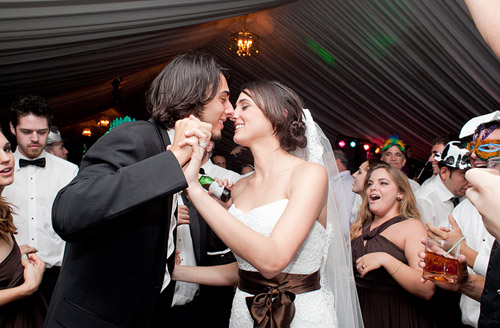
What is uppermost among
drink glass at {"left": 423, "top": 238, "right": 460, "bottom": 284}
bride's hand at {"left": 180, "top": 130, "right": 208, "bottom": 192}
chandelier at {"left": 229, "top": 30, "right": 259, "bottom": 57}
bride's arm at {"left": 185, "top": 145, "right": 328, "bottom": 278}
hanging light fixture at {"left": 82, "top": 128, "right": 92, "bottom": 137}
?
chandelier at {"left": 229, "top": 30, "right": 259, "bottom": 57}

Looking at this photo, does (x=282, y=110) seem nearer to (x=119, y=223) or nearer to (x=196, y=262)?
(x=119, y=223)

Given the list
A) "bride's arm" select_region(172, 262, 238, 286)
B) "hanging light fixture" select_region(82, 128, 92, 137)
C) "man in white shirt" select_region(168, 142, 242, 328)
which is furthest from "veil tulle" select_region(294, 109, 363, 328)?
"hanging light fixture" select_region(82, 128, 92, 137)

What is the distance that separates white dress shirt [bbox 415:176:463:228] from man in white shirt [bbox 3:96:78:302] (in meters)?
2.92

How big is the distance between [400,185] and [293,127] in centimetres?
120

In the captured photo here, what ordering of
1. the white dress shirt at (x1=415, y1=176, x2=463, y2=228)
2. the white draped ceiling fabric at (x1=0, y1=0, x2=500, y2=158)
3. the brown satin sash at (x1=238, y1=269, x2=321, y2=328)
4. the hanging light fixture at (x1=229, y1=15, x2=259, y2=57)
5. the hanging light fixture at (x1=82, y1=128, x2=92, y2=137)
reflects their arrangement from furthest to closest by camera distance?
1. the hanging light fixture at (x1=82, y1=128, x2=92, y2=137)
2. the hanging light fixture at (x1=229, y1=15, x2=259, y2=57)
3. the white dress shirt at (x1=415, y1=176, x2=463, y2=228)
4. the white draped ceiling fabric at (x1=0, y1=0, x2=500, y2=158)
5. the brown satin sash at (x1=238, y1=269, x2=321, y2=328)

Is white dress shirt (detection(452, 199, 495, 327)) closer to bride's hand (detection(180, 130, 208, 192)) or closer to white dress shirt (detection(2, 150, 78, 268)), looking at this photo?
bride's hand (detection(180, 130, 208, 192))

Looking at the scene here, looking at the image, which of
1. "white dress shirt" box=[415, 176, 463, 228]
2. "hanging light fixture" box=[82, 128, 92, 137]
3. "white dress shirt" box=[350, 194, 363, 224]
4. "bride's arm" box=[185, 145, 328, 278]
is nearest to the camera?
"bride's arm" box=[185, 145, 328, 278]

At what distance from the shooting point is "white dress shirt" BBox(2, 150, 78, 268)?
9.28ft

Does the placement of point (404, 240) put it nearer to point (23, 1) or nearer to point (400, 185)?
point (400, 185)

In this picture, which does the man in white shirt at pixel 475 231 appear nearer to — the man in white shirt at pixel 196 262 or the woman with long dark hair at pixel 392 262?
the woman with long dark hair at pixel 392 262

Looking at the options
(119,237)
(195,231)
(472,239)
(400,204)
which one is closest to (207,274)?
(195,231)

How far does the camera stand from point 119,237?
119 cm

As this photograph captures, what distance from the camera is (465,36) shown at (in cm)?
405

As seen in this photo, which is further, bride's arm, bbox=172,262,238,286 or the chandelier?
the chandelier
